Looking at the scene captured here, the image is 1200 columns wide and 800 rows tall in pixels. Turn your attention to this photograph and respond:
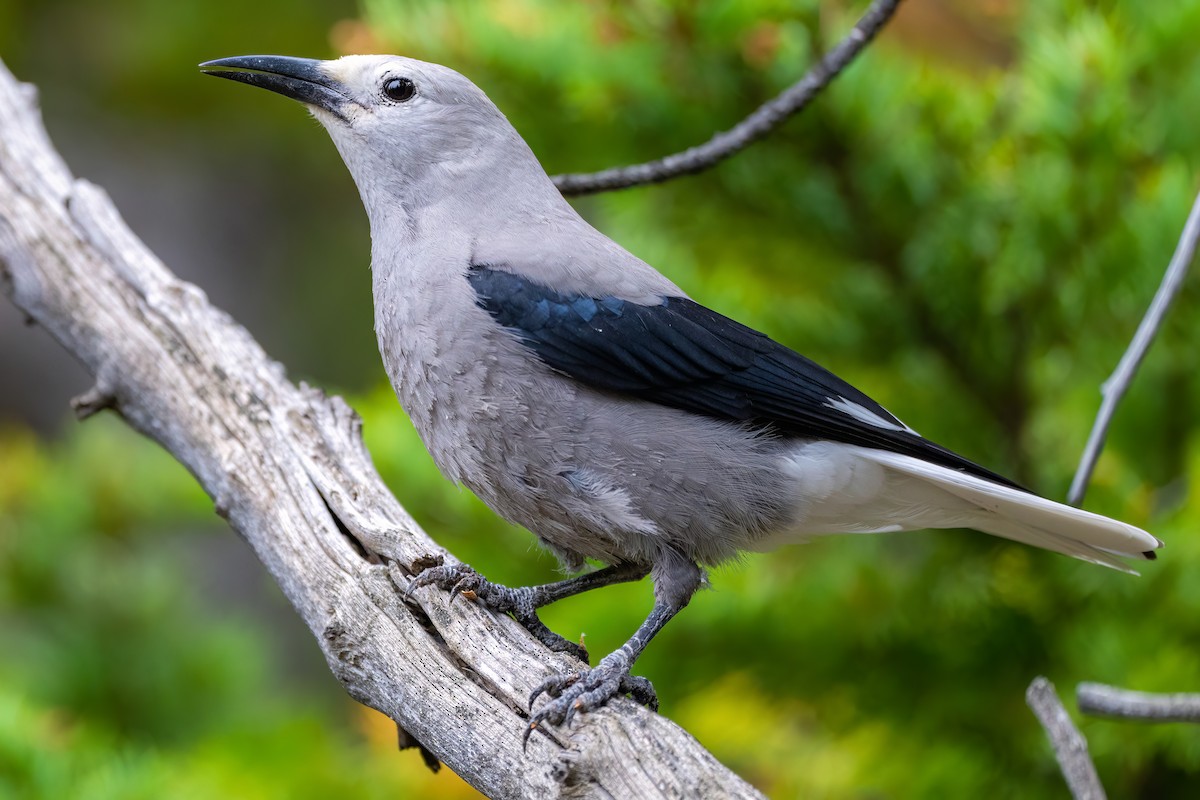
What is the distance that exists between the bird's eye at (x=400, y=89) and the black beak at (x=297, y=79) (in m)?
0.08

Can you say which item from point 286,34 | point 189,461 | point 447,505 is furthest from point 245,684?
point 286,34

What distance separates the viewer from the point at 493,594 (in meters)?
1.83

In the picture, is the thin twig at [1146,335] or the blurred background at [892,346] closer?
the thin twig at [1146,335]

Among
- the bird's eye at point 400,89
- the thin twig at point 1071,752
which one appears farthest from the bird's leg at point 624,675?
the bird's eye at point 400,89

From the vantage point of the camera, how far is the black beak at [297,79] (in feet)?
7.20

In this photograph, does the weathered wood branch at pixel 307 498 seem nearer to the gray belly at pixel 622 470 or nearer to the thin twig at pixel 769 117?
the gray belly at pixel 622 470

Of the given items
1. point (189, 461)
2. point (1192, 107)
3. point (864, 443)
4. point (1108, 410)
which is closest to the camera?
point (1108, 410)

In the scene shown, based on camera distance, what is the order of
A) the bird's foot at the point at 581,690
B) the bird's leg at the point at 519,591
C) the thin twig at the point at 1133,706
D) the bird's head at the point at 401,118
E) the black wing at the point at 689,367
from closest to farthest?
the thin twig at the point at 1133,706 < the bird's foot at the point at 581,690 < the bird's leg at the point at 519,591 < the black wing at the point at 689,367 < the bird's head at the point at 401,118

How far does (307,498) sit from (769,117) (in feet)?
3.32

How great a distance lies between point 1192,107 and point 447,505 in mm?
1726

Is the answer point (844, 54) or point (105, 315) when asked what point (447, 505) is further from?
point (844, 54)

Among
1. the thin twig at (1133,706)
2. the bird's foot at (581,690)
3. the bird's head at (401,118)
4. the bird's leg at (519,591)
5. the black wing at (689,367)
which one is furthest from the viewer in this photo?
the bird's head at (401,118)

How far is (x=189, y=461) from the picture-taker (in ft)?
6.88

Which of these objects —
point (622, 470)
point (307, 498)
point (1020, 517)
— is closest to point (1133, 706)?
point (1020, 517)
